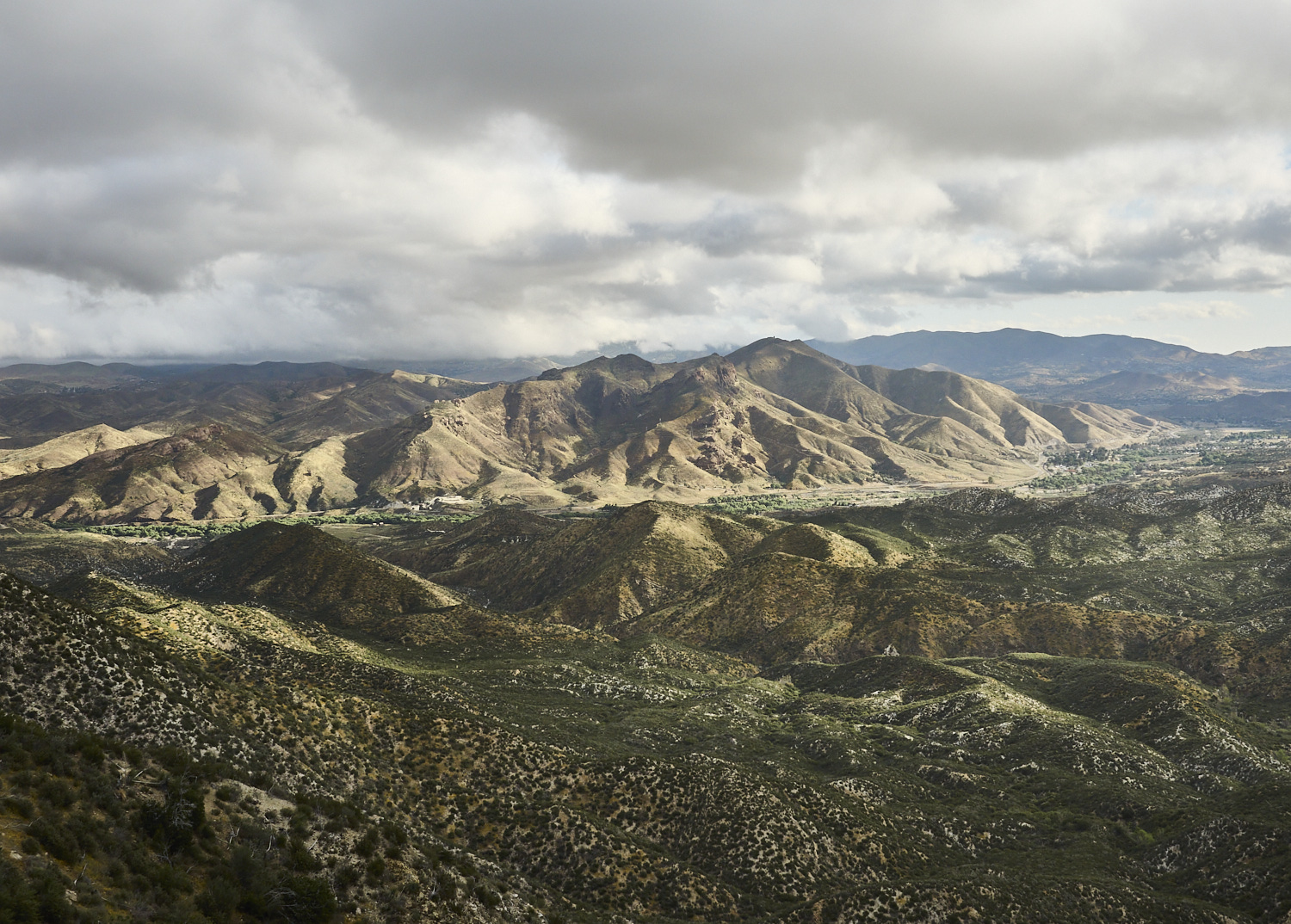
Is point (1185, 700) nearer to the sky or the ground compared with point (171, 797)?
nearer to the ground

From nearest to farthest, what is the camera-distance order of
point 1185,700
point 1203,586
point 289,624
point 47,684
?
point 47,684
point 1185,700
point 289,624
point 1203,586

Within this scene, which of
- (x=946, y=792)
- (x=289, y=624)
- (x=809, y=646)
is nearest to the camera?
(x=946, y=792)

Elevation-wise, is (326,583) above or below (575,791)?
below

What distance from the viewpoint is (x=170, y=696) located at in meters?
56.1

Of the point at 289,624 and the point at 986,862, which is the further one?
the point at 289,624

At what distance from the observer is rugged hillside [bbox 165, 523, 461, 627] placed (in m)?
166

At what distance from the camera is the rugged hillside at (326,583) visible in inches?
6516

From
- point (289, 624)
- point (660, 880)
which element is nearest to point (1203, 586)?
point (660, 880)

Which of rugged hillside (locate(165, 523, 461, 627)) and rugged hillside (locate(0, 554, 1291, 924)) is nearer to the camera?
rugged hillside (locate(0, 554, 1291, 924))

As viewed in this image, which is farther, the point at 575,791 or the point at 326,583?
the point at 326,583

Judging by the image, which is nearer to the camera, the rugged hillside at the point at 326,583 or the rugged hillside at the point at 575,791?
the rugged hillside at the point at 575,791

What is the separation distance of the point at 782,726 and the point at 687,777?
4148 cm

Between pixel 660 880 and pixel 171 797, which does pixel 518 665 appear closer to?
pixel 660 880

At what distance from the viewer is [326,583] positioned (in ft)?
575
